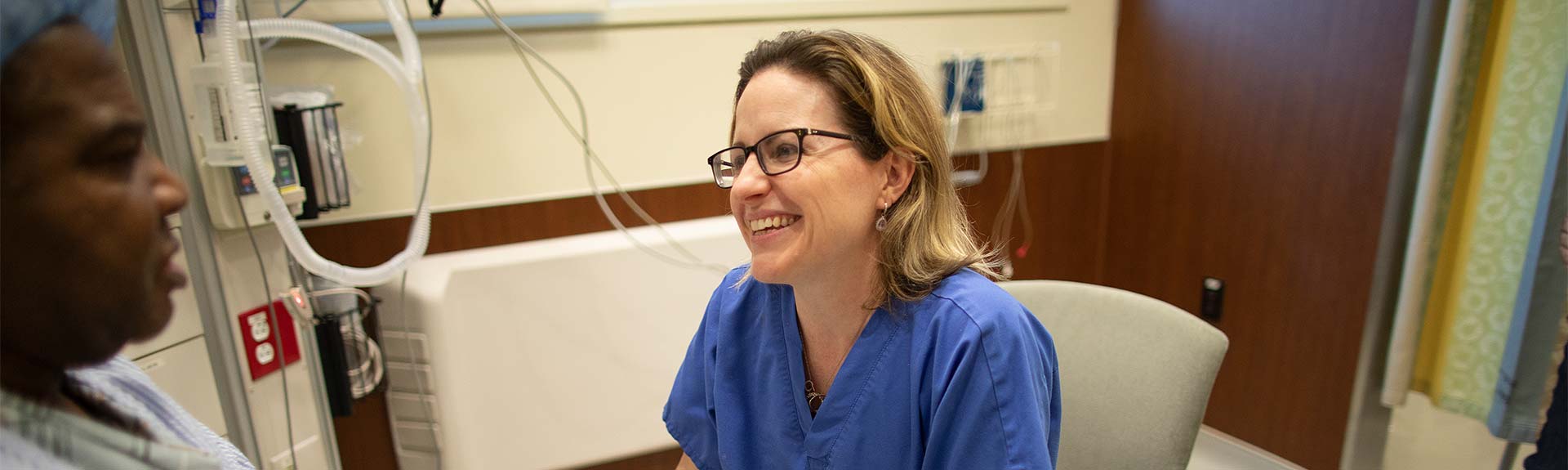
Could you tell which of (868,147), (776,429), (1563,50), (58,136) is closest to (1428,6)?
(1563,50)

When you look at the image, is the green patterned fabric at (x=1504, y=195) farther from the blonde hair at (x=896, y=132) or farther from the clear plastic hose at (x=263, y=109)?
the clear plastic hose at (x=263, y=109)

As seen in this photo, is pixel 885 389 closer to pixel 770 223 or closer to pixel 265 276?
pixel 770 223

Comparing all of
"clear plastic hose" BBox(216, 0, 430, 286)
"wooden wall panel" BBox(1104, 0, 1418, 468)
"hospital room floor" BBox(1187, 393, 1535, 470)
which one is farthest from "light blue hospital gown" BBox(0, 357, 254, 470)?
"wooden wall panel" BBox(1104, 0, 1418, 468)

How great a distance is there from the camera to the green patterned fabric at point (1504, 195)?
5.16 feet

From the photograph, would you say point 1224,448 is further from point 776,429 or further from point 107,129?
point 107,129

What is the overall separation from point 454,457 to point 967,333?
1.18 m

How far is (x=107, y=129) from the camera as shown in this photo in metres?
0.45

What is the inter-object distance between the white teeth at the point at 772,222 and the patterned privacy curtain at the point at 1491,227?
1.44 metres

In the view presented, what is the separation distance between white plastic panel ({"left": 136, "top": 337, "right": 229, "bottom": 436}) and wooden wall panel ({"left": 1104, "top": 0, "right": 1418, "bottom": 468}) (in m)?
2.33

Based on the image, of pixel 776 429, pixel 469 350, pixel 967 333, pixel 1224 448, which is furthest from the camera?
pixel 1224 448

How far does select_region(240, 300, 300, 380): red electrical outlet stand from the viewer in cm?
149

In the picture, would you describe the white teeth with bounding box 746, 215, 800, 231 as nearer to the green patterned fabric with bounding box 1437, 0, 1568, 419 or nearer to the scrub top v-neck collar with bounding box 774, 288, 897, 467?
the scrub top v-neck collar with bounding box 774, 288, 897, 467

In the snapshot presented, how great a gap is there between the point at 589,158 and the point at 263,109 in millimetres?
650

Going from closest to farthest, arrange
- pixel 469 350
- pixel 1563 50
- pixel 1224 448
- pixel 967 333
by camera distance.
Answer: pixel 967 333 < pixel 1563 50 < pixel 469 350 < pixel 1224 448
